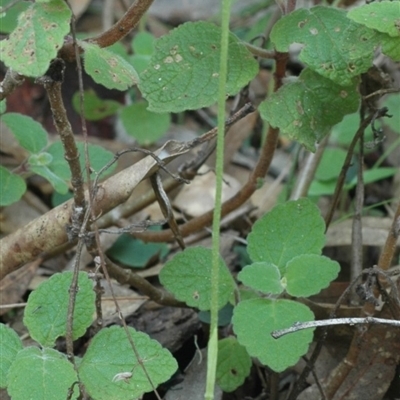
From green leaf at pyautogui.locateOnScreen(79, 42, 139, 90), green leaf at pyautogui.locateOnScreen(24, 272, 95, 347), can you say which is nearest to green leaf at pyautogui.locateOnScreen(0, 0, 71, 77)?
green leaf at pyautogui.locateOnScreen(79, 42, 139, 90)

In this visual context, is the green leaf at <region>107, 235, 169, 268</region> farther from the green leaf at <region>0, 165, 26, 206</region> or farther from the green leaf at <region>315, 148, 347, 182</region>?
the green leaf at <region>315, 148, 347, 182</region>

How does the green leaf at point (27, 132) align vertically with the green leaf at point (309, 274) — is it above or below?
above

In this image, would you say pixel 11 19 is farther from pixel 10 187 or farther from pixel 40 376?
pixel 40 376

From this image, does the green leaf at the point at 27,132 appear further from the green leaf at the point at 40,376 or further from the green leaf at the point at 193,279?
the green leaf at the point at 40,376

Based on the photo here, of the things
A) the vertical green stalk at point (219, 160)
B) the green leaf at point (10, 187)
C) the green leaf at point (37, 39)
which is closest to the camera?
the vertical green stalk at point (219, 160)

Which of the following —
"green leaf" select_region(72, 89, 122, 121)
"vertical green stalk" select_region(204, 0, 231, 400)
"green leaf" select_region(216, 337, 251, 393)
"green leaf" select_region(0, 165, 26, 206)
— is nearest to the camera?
"vertical green stalk" select_region(204, 0, 231, 400)

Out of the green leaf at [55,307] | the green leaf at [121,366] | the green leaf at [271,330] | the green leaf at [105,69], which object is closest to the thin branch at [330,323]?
the green leaf at [271,330]

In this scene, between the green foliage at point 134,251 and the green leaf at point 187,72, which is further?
the green foliage at point 134,251

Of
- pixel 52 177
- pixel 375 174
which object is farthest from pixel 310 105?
pixel 375 174
